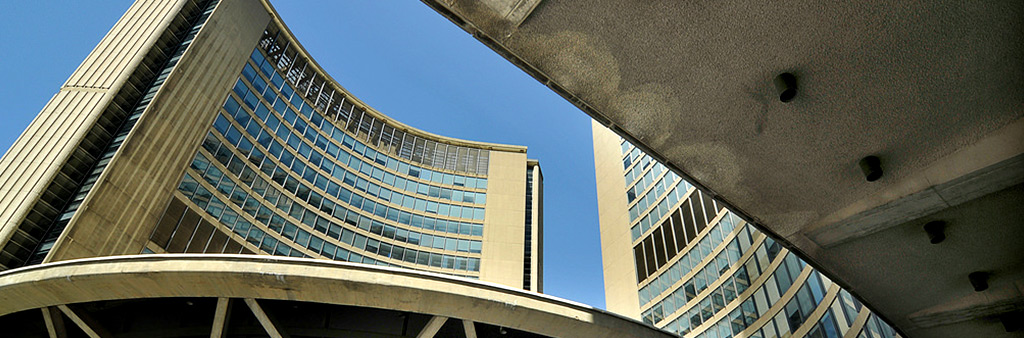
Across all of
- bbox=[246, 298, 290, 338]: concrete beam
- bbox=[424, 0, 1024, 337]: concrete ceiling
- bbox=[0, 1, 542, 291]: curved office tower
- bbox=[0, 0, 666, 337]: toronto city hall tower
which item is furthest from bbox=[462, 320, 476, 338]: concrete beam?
bbox=[0, 1, 542, 291]: curved office tower

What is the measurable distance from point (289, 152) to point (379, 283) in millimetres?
37002

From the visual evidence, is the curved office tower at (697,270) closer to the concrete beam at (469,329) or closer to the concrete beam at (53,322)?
the concrete beam at (469,329)

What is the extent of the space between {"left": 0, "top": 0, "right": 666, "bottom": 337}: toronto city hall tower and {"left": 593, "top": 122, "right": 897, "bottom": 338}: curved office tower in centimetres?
1023

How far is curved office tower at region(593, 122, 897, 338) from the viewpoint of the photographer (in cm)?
2197

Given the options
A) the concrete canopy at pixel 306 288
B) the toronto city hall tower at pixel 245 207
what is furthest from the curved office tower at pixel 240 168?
the concrete canopy at pixel 306 288

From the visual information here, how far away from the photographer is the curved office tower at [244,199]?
1421 cm

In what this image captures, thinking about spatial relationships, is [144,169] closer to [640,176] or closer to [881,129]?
[640,176]

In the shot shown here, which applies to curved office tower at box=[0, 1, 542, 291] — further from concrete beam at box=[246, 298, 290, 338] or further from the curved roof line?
concrete beam at box=[246, 298, 290, 338]

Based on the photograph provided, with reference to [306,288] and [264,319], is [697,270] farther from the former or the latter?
[264,319]

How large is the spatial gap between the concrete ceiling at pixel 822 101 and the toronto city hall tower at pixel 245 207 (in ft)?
23.8

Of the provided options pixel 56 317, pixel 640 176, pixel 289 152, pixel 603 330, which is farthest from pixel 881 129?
pixel 289 152

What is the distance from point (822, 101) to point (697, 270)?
26558 mm

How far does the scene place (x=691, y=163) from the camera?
8969mm

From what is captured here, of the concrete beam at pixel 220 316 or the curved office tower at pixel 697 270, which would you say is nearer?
the concrete beam at pixel 220 316
